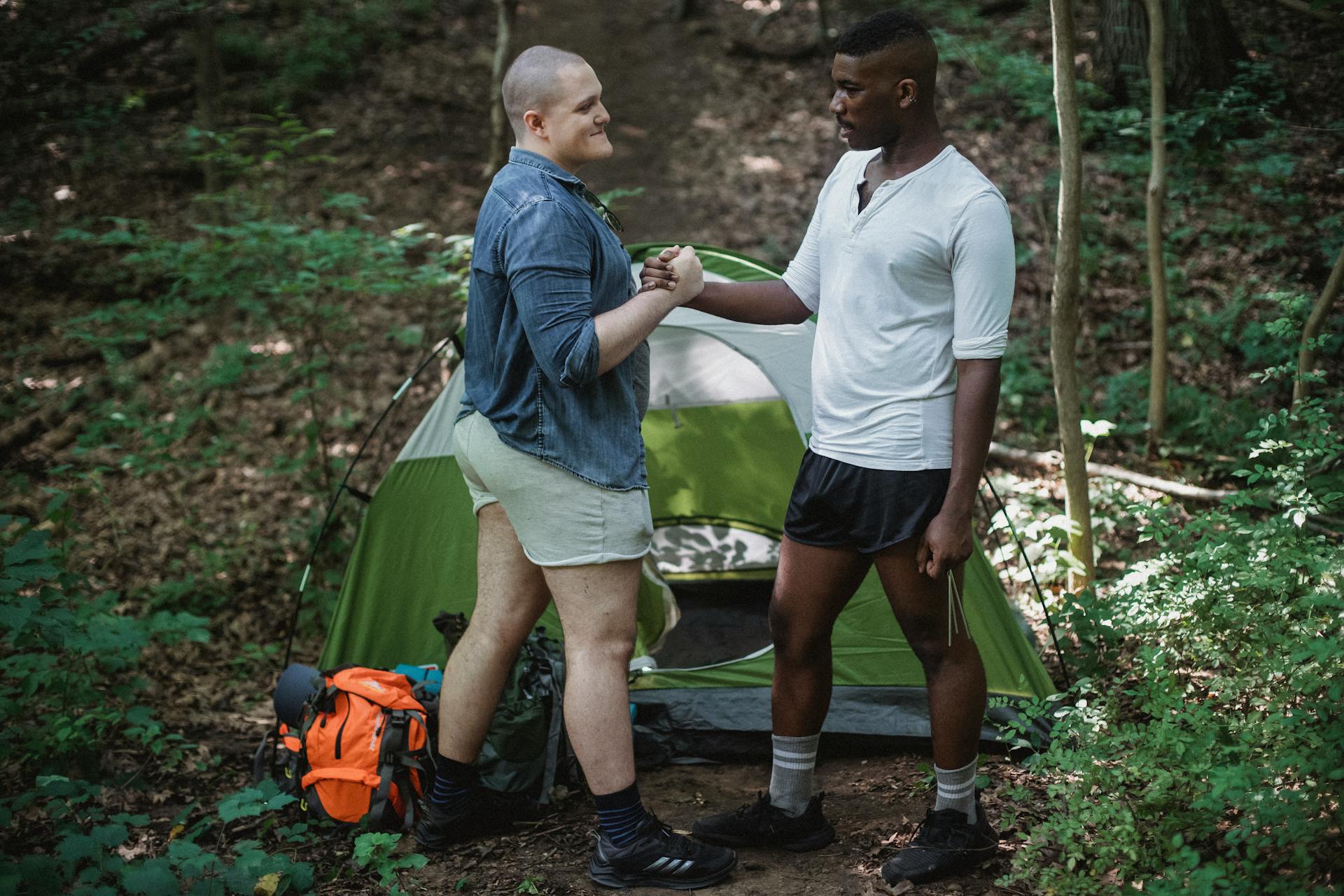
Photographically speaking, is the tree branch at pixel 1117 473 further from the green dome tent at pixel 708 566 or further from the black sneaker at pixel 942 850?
the black sneaker at pixel 942 850

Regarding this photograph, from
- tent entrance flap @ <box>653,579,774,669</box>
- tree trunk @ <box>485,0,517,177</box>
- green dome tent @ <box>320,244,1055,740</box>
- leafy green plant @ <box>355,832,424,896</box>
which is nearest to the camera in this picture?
leafy green plant @ <box>355,832,424,896</box>

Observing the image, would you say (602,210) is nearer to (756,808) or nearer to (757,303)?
(757,303)

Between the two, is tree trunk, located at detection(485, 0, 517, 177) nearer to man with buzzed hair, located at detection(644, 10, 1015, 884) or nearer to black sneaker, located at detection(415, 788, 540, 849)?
man with buzzed hair, located at detection(644, 10, 1015, 884)

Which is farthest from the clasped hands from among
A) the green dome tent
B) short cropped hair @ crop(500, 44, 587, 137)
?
the green dome tent

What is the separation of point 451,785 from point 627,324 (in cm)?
132

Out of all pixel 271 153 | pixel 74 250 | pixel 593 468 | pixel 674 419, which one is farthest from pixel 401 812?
pixel 74 250

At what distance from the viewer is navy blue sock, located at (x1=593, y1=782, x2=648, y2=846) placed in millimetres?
2260

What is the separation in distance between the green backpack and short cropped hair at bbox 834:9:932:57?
172 cm

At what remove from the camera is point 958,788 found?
2.23 metres

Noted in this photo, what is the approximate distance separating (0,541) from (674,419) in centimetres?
281

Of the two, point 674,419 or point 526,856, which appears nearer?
point 526,856

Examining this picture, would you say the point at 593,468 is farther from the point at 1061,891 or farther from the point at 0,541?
the point at 0,541

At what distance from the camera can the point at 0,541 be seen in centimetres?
400

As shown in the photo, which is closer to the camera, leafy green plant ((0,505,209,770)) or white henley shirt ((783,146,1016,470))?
white henley shirt ((783,146,1016,470))
